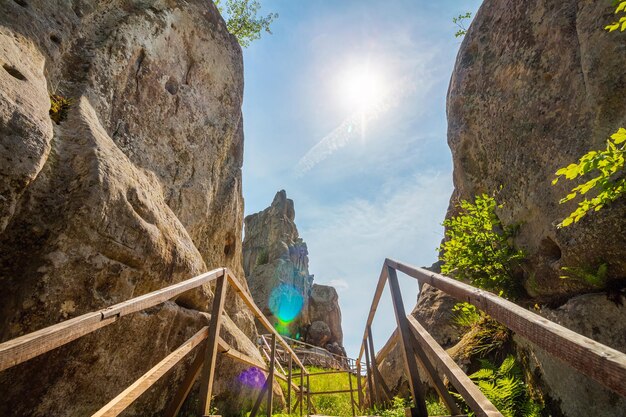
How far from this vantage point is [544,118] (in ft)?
16.5

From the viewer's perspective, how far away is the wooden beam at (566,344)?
1.03 meters

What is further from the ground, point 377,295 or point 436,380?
point 377,295

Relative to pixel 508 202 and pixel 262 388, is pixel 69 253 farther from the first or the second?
pixel 508 202

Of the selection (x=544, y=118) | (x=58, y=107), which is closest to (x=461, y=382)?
(x=544, y=118)

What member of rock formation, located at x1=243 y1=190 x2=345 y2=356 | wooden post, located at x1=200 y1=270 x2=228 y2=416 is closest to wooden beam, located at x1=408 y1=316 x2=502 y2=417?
wooden post, located at x1=200 y1=270 x2=228 y2=416

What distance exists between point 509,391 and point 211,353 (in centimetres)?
366

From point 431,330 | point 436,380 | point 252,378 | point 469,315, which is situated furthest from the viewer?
point 431,330

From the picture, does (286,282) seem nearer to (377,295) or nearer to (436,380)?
(377,295)

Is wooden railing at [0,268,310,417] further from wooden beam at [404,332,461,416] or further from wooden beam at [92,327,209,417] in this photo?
wooden beam at [404,332,461,416]

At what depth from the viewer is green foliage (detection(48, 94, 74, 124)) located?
4280 mm

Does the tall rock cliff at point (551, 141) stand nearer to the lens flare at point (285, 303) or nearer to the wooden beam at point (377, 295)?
the wooden beam at point (377, 295)

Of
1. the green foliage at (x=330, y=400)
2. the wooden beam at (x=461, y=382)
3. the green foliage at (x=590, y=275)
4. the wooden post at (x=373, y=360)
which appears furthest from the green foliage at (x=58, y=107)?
the green foliage at (x=330, y=400)

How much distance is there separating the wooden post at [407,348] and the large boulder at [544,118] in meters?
2.27

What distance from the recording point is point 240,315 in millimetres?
8867
